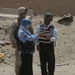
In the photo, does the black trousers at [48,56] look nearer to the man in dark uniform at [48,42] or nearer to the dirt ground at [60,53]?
the man in dark uniform at [48,42]

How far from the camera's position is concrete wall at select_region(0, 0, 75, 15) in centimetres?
2512

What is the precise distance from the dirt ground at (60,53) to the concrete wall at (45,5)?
688 cm

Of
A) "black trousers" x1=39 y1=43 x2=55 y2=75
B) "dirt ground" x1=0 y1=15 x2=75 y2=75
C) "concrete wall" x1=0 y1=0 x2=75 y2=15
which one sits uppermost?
"concrete wall" x1=0 y1=0 x2=75 y2=15

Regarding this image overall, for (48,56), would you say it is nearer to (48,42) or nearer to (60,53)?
(48,42)

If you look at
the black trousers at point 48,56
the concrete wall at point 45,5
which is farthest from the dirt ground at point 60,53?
the concrete wall at point 45,5

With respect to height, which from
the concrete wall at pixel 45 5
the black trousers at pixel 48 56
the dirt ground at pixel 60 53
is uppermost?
the concrete wall at pixel 45 5

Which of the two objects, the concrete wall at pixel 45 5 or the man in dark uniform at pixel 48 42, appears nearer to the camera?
the man in dark uniform at pixel 48 42

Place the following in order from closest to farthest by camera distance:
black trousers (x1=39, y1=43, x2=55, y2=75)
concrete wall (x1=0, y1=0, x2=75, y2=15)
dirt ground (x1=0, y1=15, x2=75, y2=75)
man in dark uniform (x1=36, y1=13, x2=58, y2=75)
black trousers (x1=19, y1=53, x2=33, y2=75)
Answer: black trousers (x1=19, y1=53, x2=33, y2=75)
man in dark uniform (x1=36, y1=13, x2=58, y2=75)
black trousers (x1=39, y1=43, x2=55, y2=75)
dirt ground (x1=0, y1=15, x2=75, y2=75)
concrete wall (x1=0, y1=0, x2=75, y2=15)

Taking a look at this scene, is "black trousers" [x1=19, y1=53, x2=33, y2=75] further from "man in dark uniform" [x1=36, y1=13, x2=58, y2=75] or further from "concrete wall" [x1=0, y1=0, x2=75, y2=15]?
"concrete wall" [x1=0, y1=0, x2=75, y2=15]

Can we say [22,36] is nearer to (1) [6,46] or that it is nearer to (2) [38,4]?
(1) [6,46]

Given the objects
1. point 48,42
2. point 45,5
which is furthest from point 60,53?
point 45,5

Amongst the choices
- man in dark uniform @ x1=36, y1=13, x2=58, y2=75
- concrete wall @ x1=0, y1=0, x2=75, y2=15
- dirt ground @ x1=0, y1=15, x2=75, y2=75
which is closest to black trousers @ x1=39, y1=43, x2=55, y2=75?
man in dark uniform @ x1=36, y1=13, x2=58, y2=75

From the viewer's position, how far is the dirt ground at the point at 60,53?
11.0 m

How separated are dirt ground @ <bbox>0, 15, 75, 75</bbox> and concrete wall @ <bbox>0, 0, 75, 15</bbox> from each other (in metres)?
6.88
